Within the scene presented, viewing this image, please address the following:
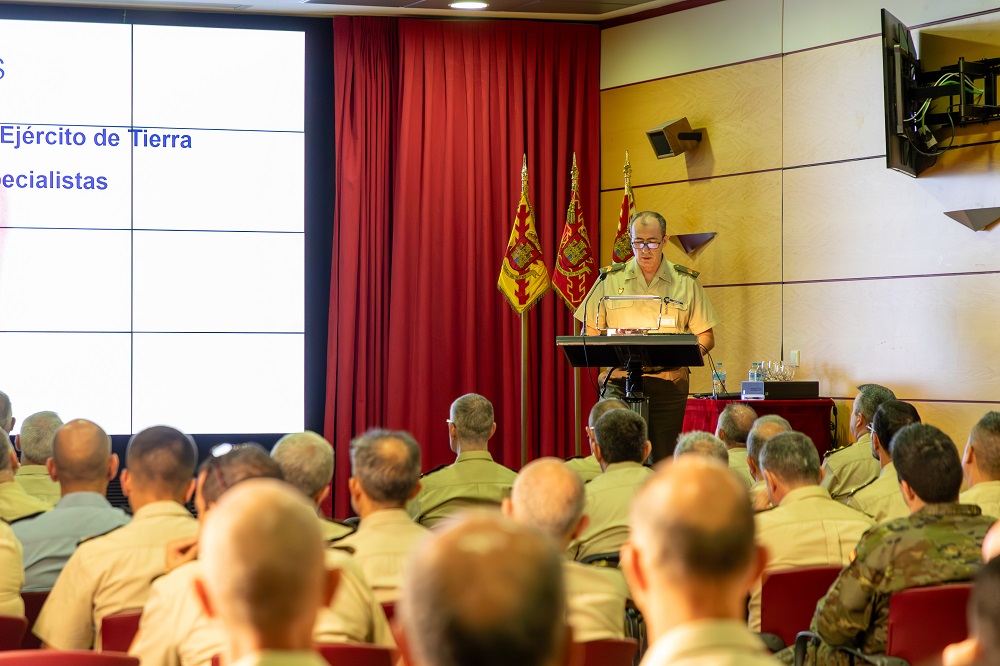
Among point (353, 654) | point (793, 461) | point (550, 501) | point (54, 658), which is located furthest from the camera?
point (793, 461)

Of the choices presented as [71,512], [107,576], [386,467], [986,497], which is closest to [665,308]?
A: [986,497]

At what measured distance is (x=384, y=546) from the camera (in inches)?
122

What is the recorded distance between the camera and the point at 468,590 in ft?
3.43

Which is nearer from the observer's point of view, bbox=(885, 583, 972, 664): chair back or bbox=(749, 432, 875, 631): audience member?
bbox=(885, 583, 972, 664): chair back

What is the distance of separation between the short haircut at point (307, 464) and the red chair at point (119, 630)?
999mm

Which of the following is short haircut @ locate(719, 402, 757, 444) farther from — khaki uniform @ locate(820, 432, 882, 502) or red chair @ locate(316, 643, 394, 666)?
red chair @ locate(316, 643, 394, 666)

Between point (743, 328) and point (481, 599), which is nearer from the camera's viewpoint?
point (481, 599)

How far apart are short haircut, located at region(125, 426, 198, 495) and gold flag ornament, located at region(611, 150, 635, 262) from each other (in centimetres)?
549

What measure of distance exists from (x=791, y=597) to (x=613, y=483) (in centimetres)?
108

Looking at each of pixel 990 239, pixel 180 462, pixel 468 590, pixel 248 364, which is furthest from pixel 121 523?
pixel 990 239

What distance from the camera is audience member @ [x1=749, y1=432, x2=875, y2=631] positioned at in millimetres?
3643

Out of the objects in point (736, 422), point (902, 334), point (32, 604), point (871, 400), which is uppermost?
point (902, 334)

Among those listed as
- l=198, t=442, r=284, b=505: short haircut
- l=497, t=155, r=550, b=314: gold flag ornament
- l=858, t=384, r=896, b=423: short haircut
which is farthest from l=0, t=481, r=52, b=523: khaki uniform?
l=497, t=155, r=550, b=314: gold flag ornament

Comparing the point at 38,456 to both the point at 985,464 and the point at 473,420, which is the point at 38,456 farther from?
the point at 985,464
